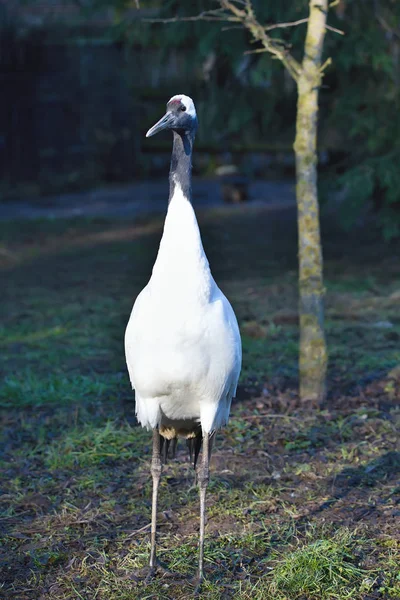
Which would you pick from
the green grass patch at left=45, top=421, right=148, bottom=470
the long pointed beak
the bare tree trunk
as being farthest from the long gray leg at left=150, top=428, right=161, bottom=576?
the bare tree trunk

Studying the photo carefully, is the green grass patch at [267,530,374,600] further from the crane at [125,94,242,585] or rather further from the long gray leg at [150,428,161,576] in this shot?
the long gray leg at [150,428,161,576]

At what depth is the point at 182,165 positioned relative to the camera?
4.06m

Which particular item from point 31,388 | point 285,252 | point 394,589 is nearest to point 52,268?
point 285,252

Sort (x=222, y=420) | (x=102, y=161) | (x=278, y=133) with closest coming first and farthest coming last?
(x=222, y=420)
(x=278, y=133)
(x=102, y=161)

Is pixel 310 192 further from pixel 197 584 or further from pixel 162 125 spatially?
pixel 197 584

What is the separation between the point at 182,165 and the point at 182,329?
0.77m

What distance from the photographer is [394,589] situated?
3.81 meters

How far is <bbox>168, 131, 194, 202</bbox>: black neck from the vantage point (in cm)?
402

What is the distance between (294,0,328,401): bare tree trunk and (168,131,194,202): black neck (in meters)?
1.93

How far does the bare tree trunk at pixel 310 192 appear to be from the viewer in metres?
5.89

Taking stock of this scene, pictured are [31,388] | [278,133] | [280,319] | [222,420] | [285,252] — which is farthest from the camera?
[285,252]

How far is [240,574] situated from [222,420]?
0.74m

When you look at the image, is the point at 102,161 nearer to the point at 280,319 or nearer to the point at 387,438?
the point at 280,319

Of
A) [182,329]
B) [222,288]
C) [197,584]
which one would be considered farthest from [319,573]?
[222,288]
